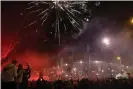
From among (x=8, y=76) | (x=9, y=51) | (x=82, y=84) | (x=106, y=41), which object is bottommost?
(x=82, y=84)

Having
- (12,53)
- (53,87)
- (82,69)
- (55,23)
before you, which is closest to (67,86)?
(53,87)

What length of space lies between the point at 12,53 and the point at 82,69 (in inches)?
454

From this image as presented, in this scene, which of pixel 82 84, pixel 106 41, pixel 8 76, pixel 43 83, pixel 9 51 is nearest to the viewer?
pixel 8 76

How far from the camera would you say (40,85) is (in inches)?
319

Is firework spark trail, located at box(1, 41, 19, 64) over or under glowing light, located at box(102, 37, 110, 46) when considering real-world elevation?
under

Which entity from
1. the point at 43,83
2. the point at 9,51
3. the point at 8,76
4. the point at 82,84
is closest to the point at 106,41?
the point at 9,51

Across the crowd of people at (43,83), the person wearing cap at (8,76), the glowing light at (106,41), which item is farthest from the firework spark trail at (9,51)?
the glowing light at (106,41)

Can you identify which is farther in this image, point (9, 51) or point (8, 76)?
point (9, 51)

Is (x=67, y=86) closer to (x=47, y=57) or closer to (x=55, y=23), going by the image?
(x=55, y=23)

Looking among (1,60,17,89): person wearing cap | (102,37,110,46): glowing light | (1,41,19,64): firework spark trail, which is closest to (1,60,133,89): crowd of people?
(1,60,17,89): person wearing cap

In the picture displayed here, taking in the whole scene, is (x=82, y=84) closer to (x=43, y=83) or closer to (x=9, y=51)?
(x=43, y=83)

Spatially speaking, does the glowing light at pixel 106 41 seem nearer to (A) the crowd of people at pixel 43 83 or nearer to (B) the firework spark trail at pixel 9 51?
(B) the firework spark trail at pixel 9 51

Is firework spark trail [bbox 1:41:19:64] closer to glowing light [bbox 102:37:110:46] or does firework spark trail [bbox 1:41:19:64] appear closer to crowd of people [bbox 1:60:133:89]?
crowd of people [bbox 1:60:133:89]

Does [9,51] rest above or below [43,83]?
above
